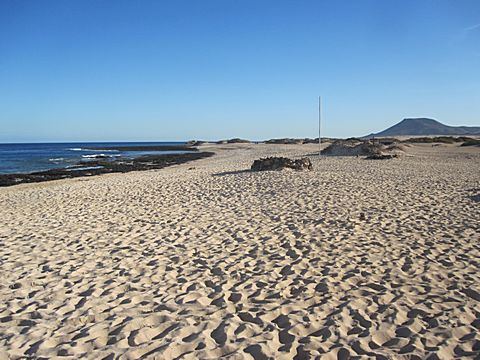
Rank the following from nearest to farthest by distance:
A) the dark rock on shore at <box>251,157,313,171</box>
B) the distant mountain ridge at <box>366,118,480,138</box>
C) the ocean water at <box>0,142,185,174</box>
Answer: the dark rock on shore at <box>251,157,313,171</box>, the ocean water at <box>0,142,185,174</box>, the distant mountain ridge at <box>366,118,480,138</box>

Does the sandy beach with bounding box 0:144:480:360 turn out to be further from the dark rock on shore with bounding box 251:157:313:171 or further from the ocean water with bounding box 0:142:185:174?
the ocean water with bounding box 0:142:185:174

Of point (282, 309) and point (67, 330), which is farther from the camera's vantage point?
point (282, 309)

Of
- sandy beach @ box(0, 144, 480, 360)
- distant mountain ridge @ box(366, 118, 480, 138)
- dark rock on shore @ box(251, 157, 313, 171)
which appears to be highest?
distant mountain ridge @ box(366, 118, 480, 138)

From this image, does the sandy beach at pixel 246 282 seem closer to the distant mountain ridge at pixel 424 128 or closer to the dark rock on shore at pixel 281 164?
the dark rock on shore at pixel 281 164

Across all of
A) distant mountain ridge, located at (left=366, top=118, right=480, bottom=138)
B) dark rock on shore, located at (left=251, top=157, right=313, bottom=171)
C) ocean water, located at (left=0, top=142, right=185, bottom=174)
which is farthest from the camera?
distant mountain ridge, located at (left=366, top=118, right=480, bottom=138)

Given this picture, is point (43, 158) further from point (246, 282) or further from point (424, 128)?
point (424, 128)

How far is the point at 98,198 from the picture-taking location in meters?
12.2

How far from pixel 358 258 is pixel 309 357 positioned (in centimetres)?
266

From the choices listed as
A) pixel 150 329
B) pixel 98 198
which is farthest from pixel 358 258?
pixel 98 198

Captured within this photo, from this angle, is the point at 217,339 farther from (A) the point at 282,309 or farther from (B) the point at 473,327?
(B) the point at 473,327

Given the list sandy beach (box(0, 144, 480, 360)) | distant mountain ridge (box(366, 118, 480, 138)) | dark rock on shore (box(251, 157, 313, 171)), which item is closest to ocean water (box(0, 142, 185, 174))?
dark rock on shore (box(251, 157, 313, 171))

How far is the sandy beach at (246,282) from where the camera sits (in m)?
3.46

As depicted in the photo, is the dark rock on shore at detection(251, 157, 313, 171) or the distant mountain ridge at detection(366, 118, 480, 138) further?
the distant mountain ridge at detection(366, 118, 480, 138)

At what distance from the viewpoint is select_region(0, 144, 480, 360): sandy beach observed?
3461 mm
